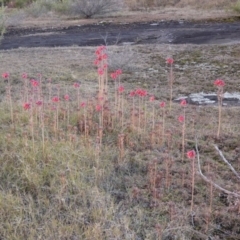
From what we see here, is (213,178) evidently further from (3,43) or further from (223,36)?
(3,43)

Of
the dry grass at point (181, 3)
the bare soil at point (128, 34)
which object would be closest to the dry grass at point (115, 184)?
the bare soil at point (128, 34)

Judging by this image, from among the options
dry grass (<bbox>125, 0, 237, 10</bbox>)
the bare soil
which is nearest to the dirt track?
the bare soil

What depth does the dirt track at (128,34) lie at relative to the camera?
12.4 meters

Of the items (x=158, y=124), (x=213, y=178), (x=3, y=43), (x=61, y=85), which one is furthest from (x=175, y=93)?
(x=3, y=43)

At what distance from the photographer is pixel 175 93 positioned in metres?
7.27

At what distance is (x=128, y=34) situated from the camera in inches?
547

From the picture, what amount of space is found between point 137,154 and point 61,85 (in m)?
3.31

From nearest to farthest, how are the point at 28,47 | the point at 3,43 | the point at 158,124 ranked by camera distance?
the point at 158,124
the point at 28,47
the point at 3,43

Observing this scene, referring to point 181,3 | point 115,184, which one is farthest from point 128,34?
point 181,3

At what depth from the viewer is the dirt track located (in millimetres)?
12430

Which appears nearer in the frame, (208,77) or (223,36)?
(208,77)

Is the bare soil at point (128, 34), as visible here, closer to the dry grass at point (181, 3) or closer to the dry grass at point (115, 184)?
the dry grass at point (181, 3)

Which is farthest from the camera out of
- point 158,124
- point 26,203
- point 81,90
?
point 81,90

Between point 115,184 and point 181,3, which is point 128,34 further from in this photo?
point 181,3
